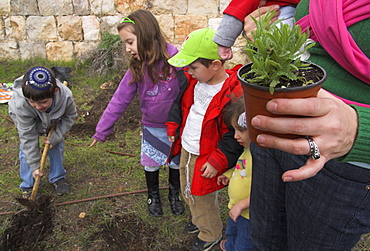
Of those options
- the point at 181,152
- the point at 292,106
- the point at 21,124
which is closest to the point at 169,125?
the point at 181,152

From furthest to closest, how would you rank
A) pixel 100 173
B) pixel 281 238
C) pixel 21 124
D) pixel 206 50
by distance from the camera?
1. pixel 100 173
2. pixel 21 124
3. pixel 206 50
4. pixel 281 238

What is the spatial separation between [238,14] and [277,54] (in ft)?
2.02

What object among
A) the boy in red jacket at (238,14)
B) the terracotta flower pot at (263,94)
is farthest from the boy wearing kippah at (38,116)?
the terracotta flower pot at (263,94)

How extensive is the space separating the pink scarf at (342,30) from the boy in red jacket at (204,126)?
926mm

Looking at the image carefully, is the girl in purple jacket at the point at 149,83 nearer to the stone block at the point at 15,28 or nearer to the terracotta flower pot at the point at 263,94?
the terracotta flower pot at the point at 263,94

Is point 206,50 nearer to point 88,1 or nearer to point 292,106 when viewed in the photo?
point 292,106

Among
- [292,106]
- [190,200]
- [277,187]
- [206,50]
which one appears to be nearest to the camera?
[292,106]

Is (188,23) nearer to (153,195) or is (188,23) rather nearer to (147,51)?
(147,51)

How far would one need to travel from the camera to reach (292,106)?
0.82 metres

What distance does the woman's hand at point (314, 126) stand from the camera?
2.70ft

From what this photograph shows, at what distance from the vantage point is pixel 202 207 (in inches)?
91.8

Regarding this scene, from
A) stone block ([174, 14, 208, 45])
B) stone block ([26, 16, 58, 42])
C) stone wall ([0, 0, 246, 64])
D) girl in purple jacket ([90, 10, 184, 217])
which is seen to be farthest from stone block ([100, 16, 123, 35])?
girl in purple jacket ([90, 10, 184, 217])

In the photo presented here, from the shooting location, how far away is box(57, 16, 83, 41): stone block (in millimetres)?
6141

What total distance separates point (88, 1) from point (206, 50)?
15.9ft
